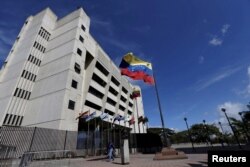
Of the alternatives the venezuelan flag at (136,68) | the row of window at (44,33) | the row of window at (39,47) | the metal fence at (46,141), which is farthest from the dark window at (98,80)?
the venezuelan flag at (136,68)

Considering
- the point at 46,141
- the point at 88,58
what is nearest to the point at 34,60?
the point at 88,58

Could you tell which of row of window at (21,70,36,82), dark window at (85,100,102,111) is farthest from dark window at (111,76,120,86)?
row of window at (21,70,36,82)

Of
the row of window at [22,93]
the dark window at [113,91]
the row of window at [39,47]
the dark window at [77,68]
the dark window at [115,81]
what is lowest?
the row of window at [22,93]

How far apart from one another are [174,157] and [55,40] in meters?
34.5

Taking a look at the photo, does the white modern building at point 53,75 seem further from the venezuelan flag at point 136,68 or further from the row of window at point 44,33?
the venezuelan flag at point 136,68

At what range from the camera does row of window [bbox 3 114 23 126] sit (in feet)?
84.0

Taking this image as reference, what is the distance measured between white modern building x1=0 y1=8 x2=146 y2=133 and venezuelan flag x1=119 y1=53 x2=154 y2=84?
46.0ft

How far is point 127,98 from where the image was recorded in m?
55.6

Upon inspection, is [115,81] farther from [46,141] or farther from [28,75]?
[46,141]

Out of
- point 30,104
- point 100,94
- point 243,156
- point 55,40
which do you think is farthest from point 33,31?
point 243,156

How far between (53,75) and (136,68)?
20.1 m

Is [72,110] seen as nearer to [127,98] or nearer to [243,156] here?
[243,156]

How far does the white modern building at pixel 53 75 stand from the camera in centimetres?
2648

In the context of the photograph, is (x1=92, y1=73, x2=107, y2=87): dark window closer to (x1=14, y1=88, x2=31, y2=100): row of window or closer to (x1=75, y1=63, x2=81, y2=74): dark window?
(x1=75, y1=63, x2=81, y2=74): dark window
